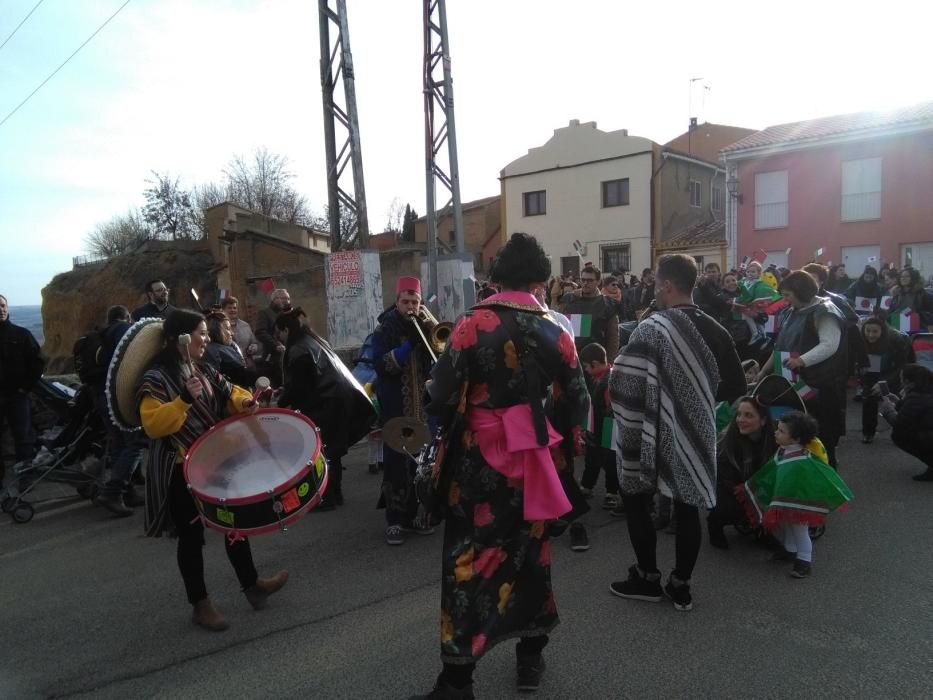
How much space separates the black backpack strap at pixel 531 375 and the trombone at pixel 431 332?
1.97 m

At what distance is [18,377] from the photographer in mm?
6031

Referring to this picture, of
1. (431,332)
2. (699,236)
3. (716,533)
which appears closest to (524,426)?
(431,332)

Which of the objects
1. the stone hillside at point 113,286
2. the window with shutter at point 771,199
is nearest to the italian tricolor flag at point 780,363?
the window with shutter at point 771,199

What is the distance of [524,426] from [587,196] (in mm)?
28933

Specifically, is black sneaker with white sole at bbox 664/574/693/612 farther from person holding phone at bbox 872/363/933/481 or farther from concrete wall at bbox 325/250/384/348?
concrete wall at bbox 325/250/384/348

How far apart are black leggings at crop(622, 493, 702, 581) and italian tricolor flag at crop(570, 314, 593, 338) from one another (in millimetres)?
3497

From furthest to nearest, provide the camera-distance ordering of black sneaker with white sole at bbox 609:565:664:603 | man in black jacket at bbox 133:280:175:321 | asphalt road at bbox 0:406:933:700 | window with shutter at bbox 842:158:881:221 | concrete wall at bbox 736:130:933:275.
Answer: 1. window with shutter at bbox 842:158:881:221
2. concrete wall at bbox 736:130:933:275
3. man in black jacket at bbox 133:280:175:321
4. black sneaker with white sole at bbox 609:565:664:603
5. asphalt road at bbox 0:406:933:700

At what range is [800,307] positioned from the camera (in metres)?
5.25

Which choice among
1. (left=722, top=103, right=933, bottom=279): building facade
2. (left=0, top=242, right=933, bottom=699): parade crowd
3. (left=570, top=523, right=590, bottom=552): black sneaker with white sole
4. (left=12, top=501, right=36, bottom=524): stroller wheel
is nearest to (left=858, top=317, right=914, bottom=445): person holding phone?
(left=0, top=242, right=933, bottom=699): parade crowd

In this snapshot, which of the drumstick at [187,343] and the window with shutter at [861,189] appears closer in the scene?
the drumstick at [187,343]

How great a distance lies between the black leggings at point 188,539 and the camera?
11.3 ft

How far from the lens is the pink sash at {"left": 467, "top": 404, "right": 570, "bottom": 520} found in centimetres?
268

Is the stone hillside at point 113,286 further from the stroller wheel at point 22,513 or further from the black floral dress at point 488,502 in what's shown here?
the black floral dress at point 488,502

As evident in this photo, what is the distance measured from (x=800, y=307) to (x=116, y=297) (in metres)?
33.2
